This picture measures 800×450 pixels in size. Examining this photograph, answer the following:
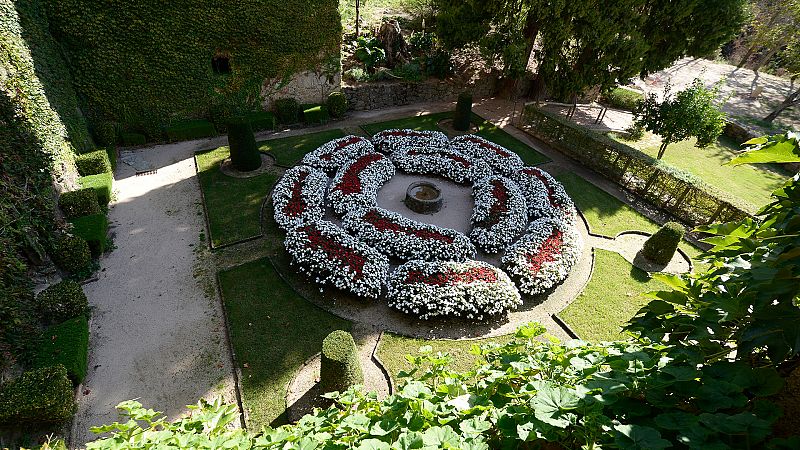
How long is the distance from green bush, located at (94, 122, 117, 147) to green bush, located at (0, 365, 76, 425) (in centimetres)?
1232

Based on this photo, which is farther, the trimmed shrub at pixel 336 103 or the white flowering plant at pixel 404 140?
the trimmed shrub at pixel 336 103

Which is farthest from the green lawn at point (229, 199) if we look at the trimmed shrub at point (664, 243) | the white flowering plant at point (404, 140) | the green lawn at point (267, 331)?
the trimmed shrub at point (664, 243)

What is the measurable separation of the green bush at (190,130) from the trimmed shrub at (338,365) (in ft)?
49.9

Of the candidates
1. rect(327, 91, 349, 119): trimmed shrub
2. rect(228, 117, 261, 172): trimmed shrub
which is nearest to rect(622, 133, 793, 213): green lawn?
rect(327, 91, 349, 119): trimmed shrub

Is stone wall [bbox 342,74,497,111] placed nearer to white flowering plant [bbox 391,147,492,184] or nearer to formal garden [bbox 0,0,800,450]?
formal garden [bbox 0,0,800,450]

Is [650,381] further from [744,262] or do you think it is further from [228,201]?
[228,201]

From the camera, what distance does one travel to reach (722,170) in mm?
21078

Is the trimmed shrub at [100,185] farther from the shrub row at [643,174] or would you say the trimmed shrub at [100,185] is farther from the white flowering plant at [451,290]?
the shrub row at [643,174]

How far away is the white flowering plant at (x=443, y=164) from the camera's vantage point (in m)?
16.6

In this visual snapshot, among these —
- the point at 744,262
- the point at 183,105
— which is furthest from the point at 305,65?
the point at 744,262

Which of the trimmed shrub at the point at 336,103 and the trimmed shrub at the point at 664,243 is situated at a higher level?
the trimmed shrub at the point at 336,103

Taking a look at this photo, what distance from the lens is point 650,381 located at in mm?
2176

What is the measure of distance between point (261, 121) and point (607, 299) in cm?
1751

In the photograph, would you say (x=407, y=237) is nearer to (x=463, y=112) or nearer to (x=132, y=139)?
(x=463, y=112)
